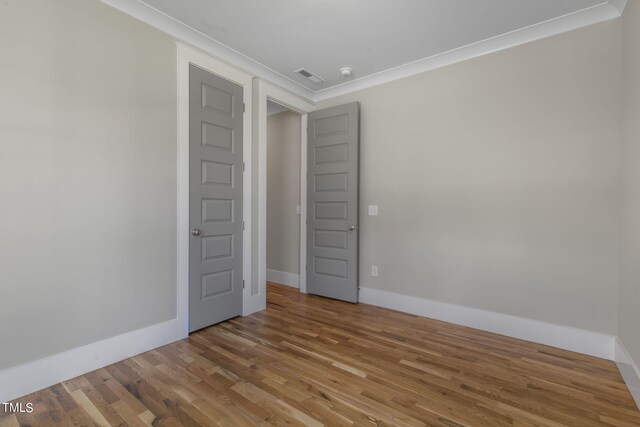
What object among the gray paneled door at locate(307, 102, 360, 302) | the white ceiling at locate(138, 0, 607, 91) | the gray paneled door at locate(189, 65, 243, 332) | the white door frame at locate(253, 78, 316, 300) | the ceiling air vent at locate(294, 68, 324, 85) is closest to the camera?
the white ceiling at locate(138, 0, 607, 91)

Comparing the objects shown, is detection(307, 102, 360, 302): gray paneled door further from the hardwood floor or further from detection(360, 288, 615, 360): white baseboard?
the hardwood floor

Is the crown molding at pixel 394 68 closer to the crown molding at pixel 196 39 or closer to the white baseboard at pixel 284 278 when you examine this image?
the crown molding at pixel 196 39

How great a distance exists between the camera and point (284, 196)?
471 cm

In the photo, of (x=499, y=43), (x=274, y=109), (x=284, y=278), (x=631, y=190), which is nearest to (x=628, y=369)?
(x=631, y=190)

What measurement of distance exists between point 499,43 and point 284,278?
12.8ft

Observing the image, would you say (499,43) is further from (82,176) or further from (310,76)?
(82,176)

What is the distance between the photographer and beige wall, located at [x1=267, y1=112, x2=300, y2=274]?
456 cm

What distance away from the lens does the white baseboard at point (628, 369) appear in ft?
6.05

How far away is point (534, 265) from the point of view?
8.73ft

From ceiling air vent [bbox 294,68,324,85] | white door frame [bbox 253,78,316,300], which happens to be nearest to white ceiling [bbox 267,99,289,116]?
white door frame [bbox 253,78,316,300]

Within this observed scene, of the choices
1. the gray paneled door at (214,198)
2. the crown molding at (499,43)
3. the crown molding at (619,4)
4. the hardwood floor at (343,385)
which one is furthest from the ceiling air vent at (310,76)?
the hardwood floor at (343,385)

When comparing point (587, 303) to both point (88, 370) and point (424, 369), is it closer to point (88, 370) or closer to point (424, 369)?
point (424, 369)

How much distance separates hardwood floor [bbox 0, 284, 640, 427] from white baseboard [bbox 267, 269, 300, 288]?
5.45 ft

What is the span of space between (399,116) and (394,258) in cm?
166
